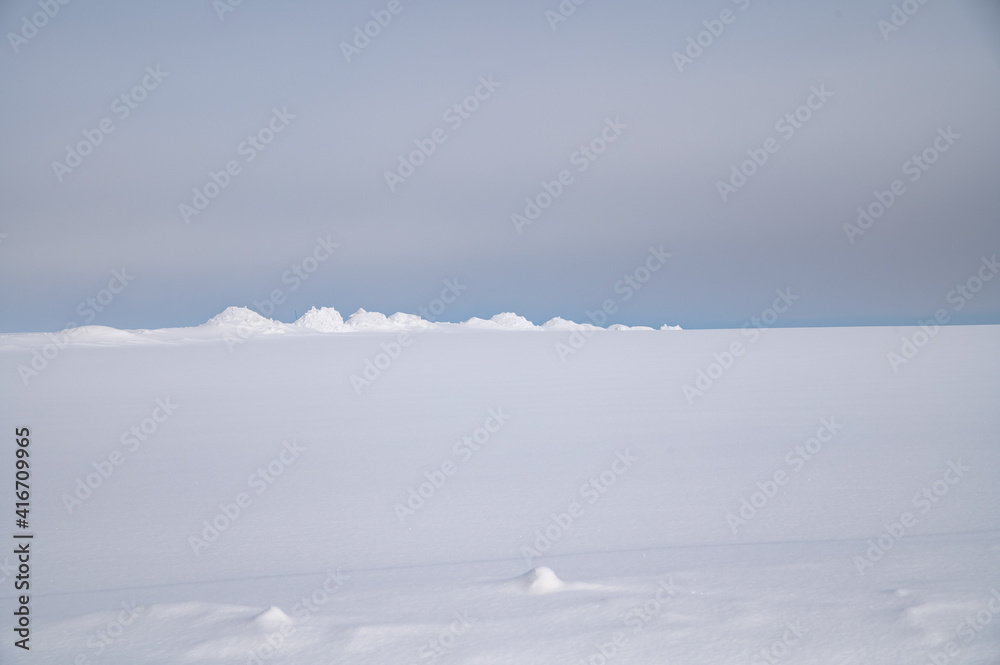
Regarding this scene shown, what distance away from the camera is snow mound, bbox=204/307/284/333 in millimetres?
43625

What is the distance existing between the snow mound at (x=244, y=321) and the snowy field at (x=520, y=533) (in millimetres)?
34399

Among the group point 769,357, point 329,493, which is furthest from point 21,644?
point 769,357

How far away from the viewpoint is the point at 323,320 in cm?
4931

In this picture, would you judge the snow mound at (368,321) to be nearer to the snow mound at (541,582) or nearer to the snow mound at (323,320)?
the snow mound at (323,320)

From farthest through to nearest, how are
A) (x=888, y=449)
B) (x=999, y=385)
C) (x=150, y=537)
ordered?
(x=999, y=385) < (x=888, y=449) < (x=150, y=537)

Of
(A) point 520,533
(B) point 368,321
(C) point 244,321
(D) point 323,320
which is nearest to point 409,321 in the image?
(B) point 368,321

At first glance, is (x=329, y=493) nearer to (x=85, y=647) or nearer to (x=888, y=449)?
(x=85, y=647)

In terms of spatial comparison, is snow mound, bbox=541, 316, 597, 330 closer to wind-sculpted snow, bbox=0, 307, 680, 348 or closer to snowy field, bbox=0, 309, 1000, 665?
wind-sculpted snow, bbox=0, 307, 680, 348

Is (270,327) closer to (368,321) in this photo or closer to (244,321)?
(244,321)

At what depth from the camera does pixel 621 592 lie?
319 centimetres

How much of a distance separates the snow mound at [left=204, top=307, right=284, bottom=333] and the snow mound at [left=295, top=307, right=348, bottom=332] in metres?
2.47

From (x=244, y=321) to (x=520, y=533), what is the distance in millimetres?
45198

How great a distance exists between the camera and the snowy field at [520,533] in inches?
111

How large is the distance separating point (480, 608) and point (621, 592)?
642 millimetres
